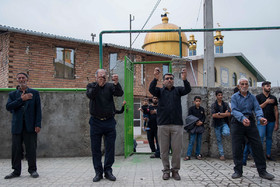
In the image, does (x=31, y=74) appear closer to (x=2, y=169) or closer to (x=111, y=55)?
(x=111, y=55)

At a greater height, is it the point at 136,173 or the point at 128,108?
the point at 128,108

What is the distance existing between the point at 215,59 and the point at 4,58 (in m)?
16.5

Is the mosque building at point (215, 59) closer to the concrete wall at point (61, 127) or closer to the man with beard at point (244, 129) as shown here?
the concrete wall at point (61, 127)

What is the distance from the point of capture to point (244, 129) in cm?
500

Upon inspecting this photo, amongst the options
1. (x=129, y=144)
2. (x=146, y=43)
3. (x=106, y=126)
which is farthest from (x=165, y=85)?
(x=146, y=43)

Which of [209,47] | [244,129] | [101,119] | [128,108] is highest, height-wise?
[209,47]

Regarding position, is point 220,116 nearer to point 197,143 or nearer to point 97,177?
point 197,143

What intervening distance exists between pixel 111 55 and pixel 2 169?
1332 cm

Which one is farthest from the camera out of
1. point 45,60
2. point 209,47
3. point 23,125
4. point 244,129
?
point 45,60

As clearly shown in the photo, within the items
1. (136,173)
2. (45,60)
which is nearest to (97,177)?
(136,173)

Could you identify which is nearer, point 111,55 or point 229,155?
point 229,155

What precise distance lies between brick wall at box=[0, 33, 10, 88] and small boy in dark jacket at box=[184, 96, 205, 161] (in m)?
11.3

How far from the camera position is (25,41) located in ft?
49.7

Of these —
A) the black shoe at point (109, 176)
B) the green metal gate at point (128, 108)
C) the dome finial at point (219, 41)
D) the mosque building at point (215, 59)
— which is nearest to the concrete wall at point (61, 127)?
the green metal gate at point (128, 108)
